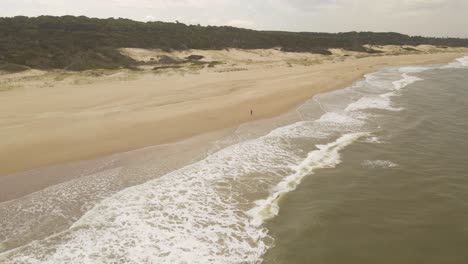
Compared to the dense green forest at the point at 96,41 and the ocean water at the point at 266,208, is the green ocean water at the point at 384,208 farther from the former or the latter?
the dense green forest at the point at 96,41

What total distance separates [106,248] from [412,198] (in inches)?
235

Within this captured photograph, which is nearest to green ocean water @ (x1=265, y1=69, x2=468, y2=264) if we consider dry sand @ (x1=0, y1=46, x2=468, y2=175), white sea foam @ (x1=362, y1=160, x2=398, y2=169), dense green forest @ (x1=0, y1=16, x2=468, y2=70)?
white sea foam @ (x1=362, y1=160, x2=398, y2=169)

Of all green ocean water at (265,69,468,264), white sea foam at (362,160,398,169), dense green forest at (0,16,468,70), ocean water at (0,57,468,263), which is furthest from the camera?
dense green forest at (0,16,468,70)

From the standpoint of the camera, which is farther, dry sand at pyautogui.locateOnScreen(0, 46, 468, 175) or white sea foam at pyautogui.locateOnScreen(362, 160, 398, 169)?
dry sand at pyautogui.locateOnScreen(0, 46, 468, 175)

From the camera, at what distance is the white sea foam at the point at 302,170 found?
7191 millimetres

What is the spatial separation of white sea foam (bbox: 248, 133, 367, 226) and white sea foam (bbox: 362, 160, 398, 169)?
0.70 m

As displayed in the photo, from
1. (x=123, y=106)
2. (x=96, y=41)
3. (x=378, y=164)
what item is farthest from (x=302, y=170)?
(x=96, y=41)

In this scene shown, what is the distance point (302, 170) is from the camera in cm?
942

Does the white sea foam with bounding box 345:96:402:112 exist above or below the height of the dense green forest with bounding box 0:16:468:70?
below

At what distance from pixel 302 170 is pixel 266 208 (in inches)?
93.1

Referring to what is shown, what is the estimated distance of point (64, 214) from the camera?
674 centimetres

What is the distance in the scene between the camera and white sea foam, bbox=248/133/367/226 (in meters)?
7.19

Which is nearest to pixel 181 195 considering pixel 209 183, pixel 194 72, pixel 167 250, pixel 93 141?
pixel 209 183

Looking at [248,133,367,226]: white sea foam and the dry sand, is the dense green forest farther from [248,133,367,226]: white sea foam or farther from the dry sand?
[248,133,367,226]: white sea foam
